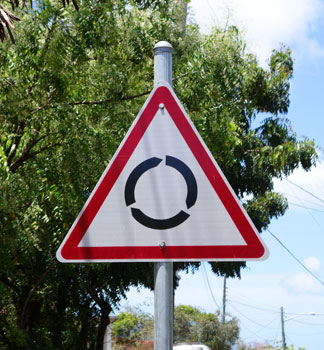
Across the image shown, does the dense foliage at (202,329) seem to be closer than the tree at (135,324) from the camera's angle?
No

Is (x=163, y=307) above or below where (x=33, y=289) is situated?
below

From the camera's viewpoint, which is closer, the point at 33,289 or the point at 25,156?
the point at 25,156

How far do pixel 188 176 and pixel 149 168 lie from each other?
0.54 feet

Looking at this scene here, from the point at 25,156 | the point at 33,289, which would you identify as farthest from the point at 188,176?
the point at 33,289

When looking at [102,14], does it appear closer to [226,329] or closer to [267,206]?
[267,206]

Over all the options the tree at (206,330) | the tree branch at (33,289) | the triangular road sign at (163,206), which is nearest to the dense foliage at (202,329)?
the tree at (206,330)

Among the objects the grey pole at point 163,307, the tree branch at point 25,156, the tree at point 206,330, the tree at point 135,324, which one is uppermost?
the tree at point 206,330

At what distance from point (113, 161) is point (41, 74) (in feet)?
22.8

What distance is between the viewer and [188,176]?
115 inches

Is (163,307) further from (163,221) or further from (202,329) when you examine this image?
(202,329)

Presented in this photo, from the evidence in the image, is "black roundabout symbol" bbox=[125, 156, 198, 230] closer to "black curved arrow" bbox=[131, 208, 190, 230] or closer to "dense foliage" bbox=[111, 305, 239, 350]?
"black curved arrow" bbox=[131, 208, 190, 230]

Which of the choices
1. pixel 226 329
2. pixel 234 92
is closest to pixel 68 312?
pixel 234 92

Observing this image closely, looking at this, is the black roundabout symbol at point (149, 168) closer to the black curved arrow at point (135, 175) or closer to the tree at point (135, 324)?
the black curved arrow at point (135, 175)

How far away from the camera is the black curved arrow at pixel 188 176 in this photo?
290 cm
